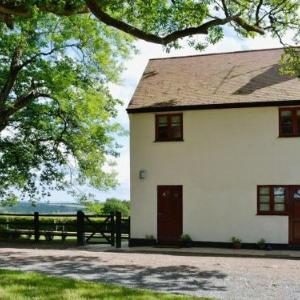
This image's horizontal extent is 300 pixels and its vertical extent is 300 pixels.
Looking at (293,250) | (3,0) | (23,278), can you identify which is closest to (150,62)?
(293,250)

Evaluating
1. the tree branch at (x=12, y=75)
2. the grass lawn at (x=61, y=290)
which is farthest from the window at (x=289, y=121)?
the grass lawn at (x=61, y=290)

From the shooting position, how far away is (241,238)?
21438mm

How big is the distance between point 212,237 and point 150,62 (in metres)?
9.96

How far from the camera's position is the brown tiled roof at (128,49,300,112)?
2191 cm

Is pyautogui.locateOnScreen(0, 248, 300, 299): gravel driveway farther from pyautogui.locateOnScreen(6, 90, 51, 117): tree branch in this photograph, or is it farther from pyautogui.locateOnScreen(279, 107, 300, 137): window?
pyautogui.locateOnScreen(6, 90, 51, 117): tree branch

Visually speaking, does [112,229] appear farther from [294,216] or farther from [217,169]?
[294,216]

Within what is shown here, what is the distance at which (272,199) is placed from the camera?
2122 cm

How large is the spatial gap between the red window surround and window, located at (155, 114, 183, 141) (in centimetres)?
411

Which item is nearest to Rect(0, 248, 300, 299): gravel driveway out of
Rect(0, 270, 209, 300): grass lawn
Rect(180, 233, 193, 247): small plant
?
Rect(0, 270, 209, 300): grass lawn

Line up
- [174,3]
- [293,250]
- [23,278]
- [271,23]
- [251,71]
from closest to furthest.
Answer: [23,278] → [174,3] → [271,23] → [293,250] → [251,71]

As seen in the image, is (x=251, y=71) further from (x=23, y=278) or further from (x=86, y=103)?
(x=23, y=278)

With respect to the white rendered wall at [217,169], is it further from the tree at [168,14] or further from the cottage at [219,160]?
the tree at [168,14]

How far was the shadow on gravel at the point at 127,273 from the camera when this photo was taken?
11.9 meters

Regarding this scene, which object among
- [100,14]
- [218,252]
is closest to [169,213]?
[218,252]
